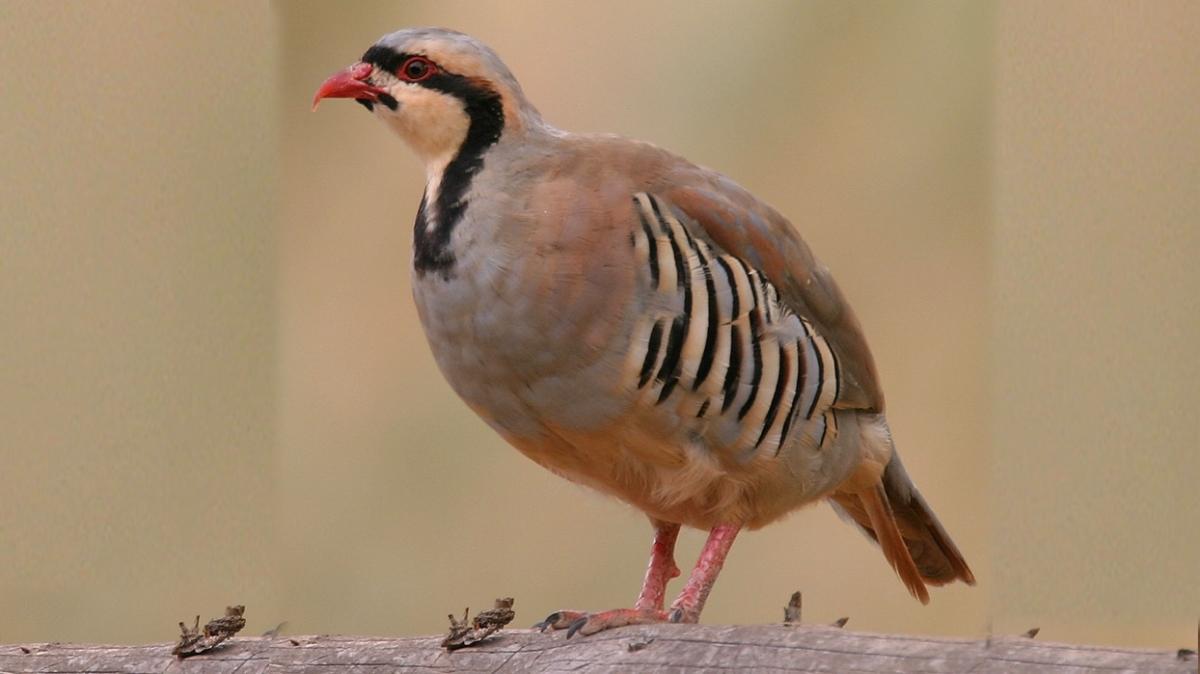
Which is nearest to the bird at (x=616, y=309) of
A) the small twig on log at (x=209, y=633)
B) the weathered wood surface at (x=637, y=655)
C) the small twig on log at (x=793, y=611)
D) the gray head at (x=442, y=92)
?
the gray head at (x=442, y=92)

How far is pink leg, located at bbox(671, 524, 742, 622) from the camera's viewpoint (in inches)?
135

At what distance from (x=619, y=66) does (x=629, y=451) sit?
1.65 m

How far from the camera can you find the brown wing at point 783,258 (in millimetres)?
3443

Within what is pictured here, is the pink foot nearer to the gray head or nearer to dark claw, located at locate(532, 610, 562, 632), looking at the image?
dark claw, located at locate(532, 610, 562, 632)

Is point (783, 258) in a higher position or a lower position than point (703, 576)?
higher

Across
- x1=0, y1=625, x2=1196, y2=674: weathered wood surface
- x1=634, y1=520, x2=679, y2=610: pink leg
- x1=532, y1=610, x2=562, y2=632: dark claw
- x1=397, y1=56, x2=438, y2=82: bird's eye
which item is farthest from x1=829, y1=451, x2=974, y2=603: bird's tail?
x1=397, y1=56, x2=438, y2=82: bird's eye

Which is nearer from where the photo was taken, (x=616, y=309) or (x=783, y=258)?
(x=616, y=309)

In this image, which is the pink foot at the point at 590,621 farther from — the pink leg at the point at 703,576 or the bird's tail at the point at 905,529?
the bird's tail at the point at 905,529

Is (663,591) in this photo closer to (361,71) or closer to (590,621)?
(590,621)

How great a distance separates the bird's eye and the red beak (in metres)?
0.07

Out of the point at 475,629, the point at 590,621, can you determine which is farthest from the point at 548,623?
the point at 475,629

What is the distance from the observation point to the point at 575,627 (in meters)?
Answer: 3.08

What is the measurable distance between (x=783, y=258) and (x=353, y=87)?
108 centimetres

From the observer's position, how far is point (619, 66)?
15.2 feet
